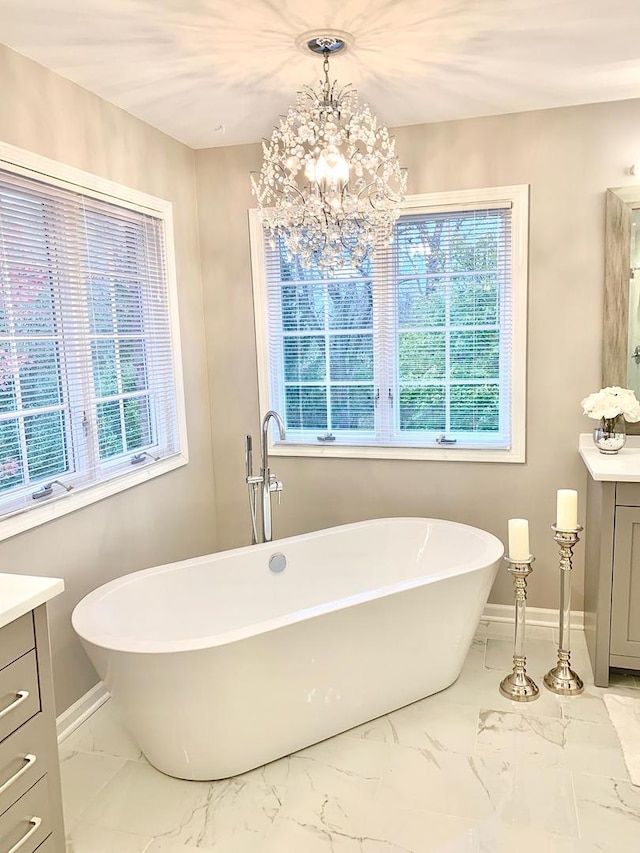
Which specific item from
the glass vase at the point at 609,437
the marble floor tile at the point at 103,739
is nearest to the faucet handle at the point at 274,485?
the marble floor tile at the point at 103,739

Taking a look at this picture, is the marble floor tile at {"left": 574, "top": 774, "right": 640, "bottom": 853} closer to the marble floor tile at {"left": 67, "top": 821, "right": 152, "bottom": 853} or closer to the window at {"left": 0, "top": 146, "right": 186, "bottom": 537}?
the marble floor tile at {"left": 67, "top": 821, "right": 152, "bottom": 853}

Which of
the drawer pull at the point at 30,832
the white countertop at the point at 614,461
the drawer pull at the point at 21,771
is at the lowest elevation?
the drawer pull at the point at 30,832

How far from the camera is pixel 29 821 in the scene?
160 centimetres

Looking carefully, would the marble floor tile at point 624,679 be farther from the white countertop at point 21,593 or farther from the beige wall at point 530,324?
the white countertop at point 21,593

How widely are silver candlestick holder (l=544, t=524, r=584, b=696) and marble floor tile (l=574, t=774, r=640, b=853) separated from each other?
1.83 ft

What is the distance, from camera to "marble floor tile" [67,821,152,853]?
2012 millimetres

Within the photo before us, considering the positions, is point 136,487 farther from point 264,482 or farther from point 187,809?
point 187,809

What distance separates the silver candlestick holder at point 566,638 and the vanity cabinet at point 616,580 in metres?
0.11

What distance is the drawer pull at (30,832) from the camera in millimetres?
1560

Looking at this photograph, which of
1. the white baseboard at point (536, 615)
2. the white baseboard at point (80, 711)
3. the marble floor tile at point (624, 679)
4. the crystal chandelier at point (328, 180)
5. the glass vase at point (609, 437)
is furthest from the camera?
the white baseboard at point (536, 615)

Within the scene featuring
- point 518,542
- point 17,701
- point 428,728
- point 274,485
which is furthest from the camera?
point 274,485

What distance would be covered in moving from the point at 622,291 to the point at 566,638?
162cm

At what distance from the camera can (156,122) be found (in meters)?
3.10

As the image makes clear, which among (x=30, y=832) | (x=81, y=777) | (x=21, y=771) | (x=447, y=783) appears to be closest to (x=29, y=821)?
(x=30, y=832)
